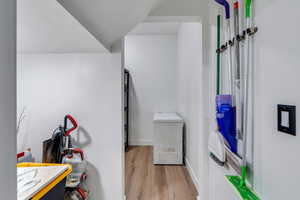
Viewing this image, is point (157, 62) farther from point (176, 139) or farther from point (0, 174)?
point (0, 174)

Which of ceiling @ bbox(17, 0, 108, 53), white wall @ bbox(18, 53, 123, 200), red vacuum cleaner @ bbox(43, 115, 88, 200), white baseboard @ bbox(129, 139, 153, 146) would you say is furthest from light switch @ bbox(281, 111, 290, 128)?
white baseboard @ bbox(129, 139, 153, 146)

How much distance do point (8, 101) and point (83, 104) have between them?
1530mm

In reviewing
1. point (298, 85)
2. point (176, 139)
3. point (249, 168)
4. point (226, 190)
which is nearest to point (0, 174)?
point (298, 85)

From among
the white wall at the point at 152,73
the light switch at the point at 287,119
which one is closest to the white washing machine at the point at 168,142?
the white wall at the point at 152,73

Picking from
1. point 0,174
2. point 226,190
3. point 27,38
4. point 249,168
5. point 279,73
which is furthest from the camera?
point 27,38

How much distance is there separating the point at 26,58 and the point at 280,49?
218cm

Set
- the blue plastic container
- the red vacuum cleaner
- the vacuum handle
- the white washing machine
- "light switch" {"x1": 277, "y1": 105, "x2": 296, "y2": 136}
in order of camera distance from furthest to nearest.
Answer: the white washing machine
the vacuum handle
the red vacuum cleaner
the blue plastic container
"light switch" {"x1": 277, "y1": 105, "x2": 296, "y2": 136}

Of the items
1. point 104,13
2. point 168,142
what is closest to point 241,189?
point 104,13

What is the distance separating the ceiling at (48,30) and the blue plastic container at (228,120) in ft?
3.44

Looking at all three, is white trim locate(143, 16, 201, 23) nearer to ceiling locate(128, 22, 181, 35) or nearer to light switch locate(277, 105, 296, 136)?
light switch locate(277, 105, 296, 136)

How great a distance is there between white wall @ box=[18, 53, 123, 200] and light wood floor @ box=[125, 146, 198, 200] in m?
0.49

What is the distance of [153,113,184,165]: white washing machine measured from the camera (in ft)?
10.1

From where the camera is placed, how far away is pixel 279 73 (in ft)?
2.48

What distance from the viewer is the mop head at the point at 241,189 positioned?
91cm
